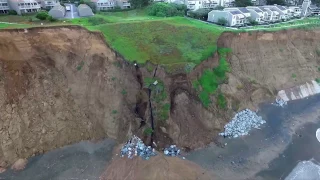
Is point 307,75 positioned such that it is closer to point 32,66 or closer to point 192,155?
point 192,155

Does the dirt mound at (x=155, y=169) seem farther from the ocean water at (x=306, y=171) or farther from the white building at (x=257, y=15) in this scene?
the white building at (x=257, y=15)

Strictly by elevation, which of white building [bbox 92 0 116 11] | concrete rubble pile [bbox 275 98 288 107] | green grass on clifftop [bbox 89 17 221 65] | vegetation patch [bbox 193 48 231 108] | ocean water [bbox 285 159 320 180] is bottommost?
ocean water [bbox 285 159 320 180]

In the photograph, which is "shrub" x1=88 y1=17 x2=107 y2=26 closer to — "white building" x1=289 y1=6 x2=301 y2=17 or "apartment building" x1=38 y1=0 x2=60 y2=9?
"apartment building" x1=38 y1=0 x2=60 y2=9

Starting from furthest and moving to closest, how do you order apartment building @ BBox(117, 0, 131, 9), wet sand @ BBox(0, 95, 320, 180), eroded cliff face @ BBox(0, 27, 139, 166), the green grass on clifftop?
apartment building @ BBox(117, 0, 131, 9)
the green grass on clifftop
eroded cliff face @ BBox(0, 27, 139, 166)
wet sand @ BBox(0, 95, 320, 180)

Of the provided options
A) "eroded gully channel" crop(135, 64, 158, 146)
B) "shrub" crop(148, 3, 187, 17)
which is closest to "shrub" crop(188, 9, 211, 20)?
"shrub" crop(148, 3, 187, 17)

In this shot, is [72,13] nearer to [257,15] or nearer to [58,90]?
[58,90]
